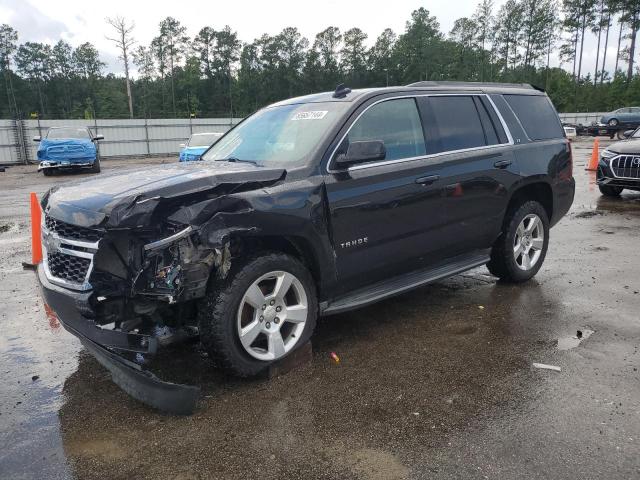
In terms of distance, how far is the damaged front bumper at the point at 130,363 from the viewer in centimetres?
306

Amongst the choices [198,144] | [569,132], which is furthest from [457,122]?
[569,132]

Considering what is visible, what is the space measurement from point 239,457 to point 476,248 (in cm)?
313

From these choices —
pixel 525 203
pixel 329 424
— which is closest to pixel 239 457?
pixel 329 424

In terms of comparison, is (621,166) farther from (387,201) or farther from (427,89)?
(387,201)

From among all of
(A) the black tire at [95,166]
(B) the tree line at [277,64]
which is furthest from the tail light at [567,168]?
(B) the tree line at [277,64]

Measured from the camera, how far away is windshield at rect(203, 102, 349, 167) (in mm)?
3941

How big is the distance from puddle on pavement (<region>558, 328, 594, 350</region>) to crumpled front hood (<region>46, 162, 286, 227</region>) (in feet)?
8.23

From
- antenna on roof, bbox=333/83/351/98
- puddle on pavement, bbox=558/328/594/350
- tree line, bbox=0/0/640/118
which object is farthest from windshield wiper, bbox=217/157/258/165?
tree line, bbox=0/0/640/118

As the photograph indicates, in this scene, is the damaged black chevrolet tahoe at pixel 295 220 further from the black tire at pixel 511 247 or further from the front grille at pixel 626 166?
the front grille at pixel 626 166

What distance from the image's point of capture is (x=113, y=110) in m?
71.6

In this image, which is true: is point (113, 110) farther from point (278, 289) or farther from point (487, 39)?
point (278, 289)

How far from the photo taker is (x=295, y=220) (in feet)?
11.5

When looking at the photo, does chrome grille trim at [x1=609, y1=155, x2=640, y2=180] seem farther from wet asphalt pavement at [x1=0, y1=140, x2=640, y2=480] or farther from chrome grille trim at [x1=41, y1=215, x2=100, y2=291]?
chrome grille trim at [x1=41, y1=215, x2=100, y2=291]

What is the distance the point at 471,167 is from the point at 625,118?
119 feet
